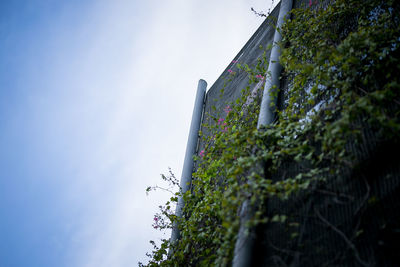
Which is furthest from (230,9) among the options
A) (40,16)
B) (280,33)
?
(40,16)

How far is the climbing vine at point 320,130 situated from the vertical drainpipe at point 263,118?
6 cm

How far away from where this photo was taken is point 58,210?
13195 mm

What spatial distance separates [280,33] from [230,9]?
733cm

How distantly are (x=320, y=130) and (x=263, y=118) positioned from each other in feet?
2.27

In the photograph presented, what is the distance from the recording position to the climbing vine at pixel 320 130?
1.44 metres

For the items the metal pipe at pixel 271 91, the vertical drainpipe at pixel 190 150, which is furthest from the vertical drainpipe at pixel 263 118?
the vertical drainpipe at pixel 190 150

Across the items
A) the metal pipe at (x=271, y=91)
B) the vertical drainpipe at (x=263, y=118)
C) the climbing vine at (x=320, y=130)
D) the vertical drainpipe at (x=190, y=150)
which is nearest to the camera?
the climbing vine at (x=320, y=130)

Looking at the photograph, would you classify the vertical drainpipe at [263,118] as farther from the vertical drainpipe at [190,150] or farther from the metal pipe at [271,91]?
the vertical drainpipe at [190,150]

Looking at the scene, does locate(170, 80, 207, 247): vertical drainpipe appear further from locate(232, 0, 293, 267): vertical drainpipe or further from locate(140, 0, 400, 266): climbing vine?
locate(232, 0, 293, 267): vertical drainpipe

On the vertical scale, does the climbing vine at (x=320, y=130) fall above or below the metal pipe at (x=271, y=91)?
below

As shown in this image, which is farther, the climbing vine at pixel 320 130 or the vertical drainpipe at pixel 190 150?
the vertical drainpipe at pixel 190 150

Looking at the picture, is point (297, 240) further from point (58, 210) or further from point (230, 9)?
point (58, 210)

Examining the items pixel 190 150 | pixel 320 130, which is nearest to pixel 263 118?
pixel 320 130

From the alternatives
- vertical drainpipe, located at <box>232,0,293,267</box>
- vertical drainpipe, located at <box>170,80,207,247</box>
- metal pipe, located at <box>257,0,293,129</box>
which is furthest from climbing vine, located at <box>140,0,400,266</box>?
vertical drainpipe, located at <box>170,80,207,247</box>
